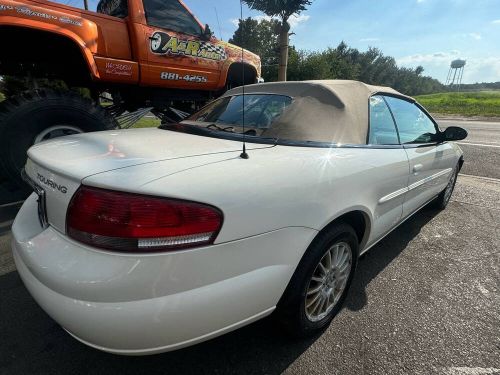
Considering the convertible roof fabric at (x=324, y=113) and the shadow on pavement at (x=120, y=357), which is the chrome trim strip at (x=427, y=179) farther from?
the shadow on pavement at (x=120, y=357)

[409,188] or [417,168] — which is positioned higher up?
[417,168]

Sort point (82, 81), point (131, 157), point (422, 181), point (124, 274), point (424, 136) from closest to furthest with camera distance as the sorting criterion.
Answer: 1. point (124, 274)
2. point (131, 157)
3. point (422, 181)
4. point (424, 136)
5. point (82, 81)

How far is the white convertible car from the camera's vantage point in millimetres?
1248

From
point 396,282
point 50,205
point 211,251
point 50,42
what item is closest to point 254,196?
point 211,251

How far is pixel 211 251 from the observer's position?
1.32 metres

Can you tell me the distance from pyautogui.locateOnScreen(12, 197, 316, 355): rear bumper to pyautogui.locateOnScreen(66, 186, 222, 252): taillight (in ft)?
0.14

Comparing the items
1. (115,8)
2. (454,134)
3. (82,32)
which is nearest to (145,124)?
(115,8)

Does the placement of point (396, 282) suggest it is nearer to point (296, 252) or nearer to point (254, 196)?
point (296, 252)

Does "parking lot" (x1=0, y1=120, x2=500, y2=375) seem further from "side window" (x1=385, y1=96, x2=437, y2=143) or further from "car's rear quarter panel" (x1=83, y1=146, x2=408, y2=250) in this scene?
"side window" (x1=385, y1=96, x2=437, y2=143)

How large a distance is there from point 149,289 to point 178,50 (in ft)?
15.6

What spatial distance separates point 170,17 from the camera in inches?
199

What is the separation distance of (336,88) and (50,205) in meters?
1.95

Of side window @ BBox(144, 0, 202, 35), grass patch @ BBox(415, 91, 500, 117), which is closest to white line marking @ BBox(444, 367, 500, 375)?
side window @ BBox(144, 0, 202, 35)

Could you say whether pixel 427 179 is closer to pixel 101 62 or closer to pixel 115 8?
pixel 101 62
